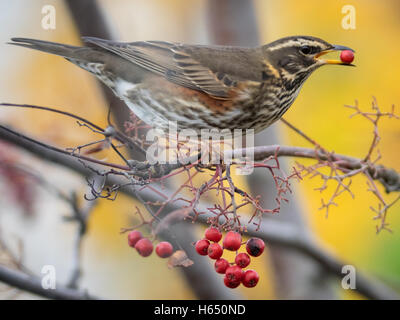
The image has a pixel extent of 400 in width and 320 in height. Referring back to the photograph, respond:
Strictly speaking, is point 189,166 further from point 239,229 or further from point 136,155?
point 136,155

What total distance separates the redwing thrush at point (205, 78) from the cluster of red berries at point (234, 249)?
2.73 feet

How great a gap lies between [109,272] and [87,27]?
1.79 meters

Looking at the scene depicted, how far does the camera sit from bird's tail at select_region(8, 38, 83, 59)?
2.20 m

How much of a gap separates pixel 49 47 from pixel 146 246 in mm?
1014

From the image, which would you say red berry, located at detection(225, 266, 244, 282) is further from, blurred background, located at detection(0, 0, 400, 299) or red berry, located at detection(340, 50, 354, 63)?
blurred background, located at detection(0, 0, 400, 299)

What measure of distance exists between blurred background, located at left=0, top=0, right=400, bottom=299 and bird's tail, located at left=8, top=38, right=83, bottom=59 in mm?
852

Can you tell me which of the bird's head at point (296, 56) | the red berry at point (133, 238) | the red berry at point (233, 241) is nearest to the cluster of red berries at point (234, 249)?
the red berry at point (233, 241)

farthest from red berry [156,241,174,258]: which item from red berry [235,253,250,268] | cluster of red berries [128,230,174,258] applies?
red berry [235,253,250,268]

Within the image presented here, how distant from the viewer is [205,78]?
2.62m

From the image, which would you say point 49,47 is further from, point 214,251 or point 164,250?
point 214,251

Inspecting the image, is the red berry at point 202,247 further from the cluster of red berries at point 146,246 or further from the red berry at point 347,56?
the red berry at point 347,56

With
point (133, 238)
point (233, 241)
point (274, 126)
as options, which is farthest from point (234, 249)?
point (274, 126)

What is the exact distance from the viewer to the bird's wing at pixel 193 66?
101 inches
